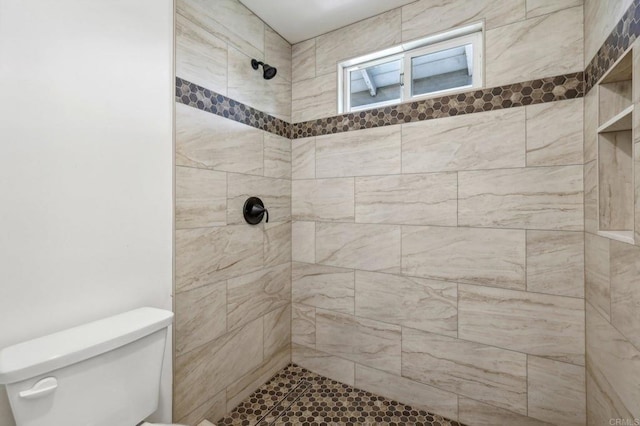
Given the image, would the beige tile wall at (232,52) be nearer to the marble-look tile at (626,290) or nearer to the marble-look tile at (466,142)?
the marble-look tile at (466,142)

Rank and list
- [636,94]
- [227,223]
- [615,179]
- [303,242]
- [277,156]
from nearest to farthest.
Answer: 1. [636,94]
2. [615,179]
3. [227,223]
4. [277,156]
5. [303,242]

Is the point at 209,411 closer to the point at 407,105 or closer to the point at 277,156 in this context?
the point at 277,156

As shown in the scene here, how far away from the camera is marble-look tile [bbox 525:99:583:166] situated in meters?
1.42

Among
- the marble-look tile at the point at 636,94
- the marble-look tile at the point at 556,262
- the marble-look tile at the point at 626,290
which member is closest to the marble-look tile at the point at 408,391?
the marble-look tile at the point at 556,262

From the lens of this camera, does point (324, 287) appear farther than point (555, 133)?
Yes

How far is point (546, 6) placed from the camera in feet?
4.81

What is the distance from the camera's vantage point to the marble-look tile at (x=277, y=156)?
2.00 m

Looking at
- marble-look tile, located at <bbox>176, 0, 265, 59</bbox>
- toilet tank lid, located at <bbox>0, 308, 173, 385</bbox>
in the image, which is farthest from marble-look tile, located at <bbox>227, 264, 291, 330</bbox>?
marble-look tile, located at <bbox>176, 0, 265, 59</bbox>

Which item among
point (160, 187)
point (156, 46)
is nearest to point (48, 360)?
point (160, 187)

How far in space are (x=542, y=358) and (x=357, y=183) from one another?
1.40m

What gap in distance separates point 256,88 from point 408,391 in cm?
221

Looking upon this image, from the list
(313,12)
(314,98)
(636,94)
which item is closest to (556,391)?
(636,94)

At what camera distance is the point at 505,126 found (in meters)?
1.56

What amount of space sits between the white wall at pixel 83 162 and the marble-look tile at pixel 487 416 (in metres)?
1.61
